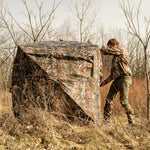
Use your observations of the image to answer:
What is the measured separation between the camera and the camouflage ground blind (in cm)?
362

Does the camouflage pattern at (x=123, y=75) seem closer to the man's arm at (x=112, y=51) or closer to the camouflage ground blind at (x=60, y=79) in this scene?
the man's arm at (x=112, y=51)

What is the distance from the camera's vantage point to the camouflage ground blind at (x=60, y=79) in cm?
362

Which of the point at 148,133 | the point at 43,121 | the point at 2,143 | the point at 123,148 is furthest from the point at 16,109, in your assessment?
the point at 148,133

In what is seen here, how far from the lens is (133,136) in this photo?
3275 millimetres

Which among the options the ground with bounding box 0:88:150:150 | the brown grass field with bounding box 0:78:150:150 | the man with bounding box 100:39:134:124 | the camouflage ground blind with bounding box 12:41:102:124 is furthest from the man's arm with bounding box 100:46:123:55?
the ground with bounding box 0:88:150:150

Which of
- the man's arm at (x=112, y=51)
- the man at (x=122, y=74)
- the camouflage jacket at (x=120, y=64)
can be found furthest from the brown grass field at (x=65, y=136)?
the man's arm at (x=112, y=51)

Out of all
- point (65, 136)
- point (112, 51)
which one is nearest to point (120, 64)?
point (112, 51)

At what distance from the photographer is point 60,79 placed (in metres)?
3.63

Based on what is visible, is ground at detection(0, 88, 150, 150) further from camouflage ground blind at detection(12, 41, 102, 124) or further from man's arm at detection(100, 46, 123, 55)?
man's arm at detection(100, 46, 123, 55)

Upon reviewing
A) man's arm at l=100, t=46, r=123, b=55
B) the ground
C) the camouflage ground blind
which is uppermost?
man's arm at l=100, t=46, r=123, b=55

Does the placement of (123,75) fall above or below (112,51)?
below

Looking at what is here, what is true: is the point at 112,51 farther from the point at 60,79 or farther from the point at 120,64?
the point at 60,79

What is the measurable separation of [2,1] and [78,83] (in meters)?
5.45

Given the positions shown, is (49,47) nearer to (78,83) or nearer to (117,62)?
(78,83)
